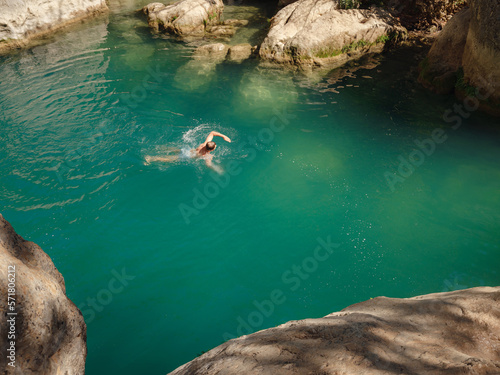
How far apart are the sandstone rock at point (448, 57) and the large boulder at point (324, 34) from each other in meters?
3.11

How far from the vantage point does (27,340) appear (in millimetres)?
2678

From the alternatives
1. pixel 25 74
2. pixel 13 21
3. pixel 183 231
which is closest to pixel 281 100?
pixel 183 231

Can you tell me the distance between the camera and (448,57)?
12180 mm

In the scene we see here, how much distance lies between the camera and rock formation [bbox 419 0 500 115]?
10.1 meters

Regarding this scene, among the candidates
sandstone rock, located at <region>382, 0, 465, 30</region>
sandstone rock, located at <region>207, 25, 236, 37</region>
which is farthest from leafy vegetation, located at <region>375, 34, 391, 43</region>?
sandstone rock, located at <region>207, 25, 236, 37</region>

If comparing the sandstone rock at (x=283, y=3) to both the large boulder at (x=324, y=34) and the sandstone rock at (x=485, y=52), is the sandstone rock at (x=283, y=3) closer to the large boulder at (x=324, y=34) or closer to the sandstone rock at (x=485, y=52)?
the large boulder at (x=324, y=34)

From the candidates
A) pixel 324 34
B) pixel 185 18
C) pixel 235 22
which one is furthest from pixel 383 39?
pixel 185 18

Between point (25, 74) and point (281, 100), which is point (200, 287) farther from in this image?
point (25, 74)

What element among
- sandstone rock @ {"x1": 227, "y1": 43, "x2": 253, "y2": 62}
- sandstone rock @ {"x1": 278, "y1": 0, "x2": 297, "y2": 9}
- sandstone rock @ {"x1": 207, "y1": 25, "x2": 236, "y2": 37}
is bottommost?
sandstone rock @ {"x1": 227, "y1": 43, "x2": 253, "y2": 62}

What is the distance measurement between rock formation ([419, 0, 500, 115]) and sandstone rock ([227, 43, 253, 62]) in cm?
727

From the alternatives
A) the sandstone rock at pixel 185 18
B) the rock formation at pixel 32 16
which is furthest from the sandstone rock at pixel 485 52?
the rock formation at pixel 32 16

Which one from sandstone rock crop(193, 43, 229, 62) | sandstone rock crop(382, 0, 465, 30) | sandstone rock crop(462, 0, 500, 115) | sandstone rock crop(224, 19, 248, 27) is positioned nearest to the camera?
sandstone rock crop(462, 0, 500, 115)

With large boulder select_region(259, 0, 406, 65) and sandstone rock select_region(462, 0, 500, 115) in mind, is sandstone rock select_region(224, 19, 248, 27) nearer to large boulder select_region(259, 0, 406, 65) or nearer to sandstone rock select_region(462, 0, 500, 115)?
→ large boulder select_region(259, 0, 406, 65)

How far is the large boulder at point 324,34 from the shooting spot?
547 inches
